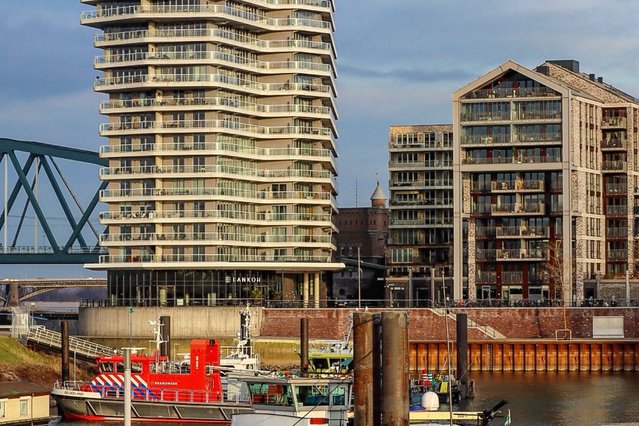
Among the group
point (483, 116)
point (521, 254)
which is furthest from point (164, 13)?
point (521, 254)

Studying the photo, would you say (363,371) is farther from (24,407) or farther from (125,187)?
(125,187)

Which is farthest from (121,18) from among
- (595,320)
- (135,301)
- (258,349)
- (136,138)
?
(595,320)

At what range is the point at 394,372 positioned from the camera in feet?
173

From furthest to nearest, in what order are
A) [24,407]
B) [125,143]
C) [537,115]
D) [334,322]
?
[537,115]
[125,143]
[334,322]
[24,407]

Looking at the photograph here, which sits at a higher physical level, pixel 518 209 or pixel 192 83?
pixel 192 83

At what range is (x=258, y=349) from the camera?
126500 mm

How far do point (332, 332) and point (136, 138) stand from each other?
26988 mm

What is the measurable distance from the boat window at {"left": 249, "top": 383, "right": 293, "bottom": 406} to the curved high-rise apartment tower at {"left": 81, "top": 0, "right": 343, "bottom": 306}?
195 feet

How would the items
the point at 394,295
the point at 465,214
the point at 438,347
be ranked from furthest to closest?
the point at 394,295 → the point at 465,214 → the point at 438,347

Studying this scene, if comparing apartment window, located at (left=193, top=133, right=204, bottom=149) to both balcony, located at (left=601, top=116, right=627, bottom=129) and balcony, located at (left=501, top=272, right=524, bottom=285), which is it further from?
balcony, located at (left=601, top=116, right=627, bottom=129)

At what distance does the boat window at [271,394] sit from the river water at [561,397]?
43.4 ft

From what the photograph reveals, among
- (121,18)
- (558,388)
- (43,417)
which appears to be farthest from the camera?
(121,18)

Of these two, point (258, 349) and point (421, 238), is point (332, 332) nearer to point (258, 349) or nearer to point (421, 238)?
point (258, 349)

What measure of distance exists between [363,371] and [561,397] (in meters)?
47.7
